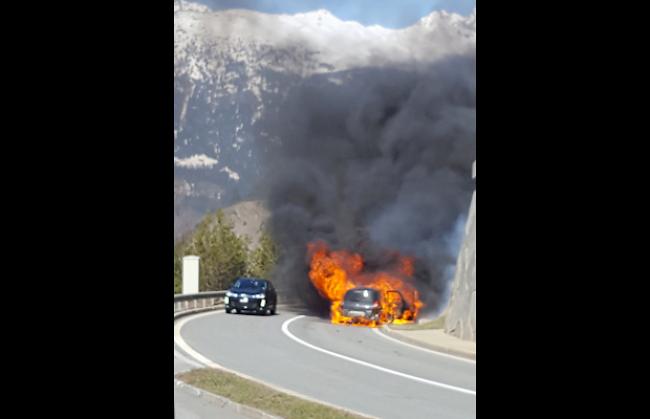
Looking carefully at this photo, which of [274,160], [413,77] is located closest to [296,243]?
[274,160]

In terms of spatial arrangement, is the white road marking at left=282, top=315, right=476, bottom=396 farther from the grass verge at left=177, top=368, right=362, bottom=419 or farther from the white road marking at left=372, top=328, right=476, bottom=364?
the grass verge at left=177, top=368, right=362, bottom=419

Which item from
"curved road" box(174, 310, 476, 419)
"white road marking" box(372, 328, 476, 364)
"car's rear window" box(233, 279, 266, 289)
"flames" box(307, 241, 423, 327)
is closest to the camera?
"curved road" box(174, 310, 476, 419)

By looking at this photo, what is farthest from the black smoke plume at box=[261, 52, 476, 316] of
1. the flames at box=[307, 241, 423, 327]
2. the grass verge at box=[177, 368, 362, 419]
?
the grass verge at box=[177, 368, 362, 419]

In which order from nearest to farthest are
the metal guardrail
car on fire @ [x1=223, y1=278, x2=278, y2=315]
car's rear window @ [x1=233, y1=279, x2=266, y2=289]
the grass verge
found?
the grass verge → the metal guardrail → car on fire @ [x1=223, y1=278, x2=278, y2=315] → car's rear window @ [x1=233, y1=279, x2=266, y2=289]

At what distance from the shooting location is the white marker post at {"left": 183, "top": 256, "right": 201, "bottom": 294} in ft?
110

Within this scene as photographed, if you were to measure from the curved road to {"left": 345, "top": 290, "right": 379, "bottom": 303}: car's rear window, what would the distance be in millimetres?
2922

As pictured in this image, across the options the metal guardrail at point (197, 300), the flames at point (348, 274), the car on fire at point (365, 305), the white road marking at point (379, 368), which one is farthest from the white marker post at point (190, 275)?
the white road marking at point (379, 368)

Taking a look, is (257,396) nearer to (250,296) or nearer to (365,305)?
(365,305)

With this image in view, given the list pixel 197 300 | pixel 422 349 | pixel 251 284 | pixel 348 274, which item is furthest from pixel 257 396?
pixel 348 274

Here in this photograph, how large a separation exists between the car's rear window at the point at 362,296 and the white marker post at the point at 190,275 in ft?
25.6
